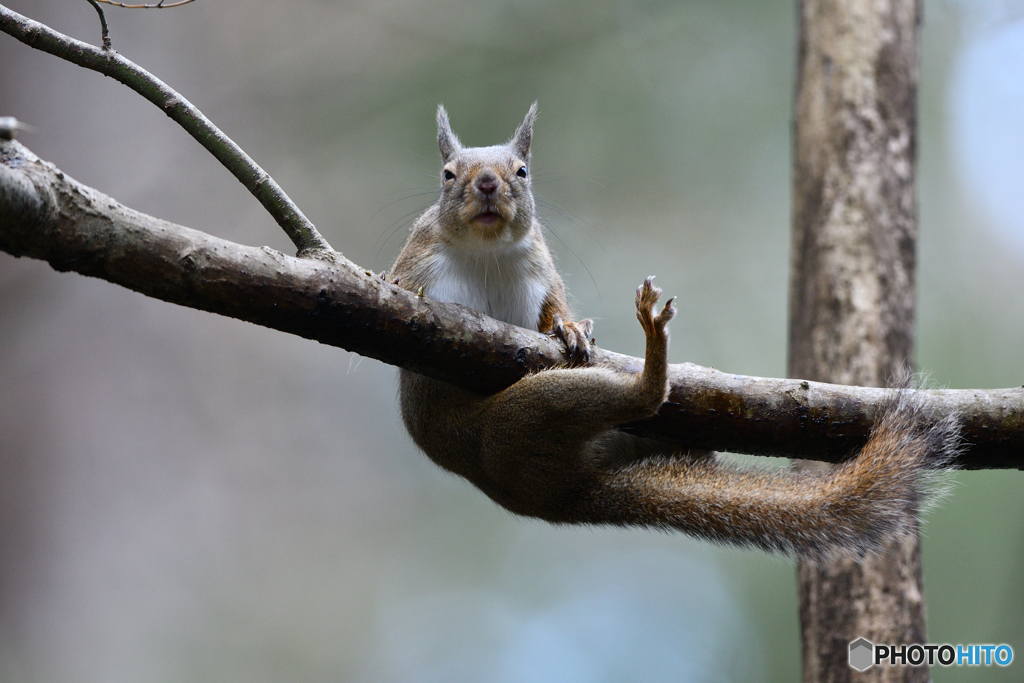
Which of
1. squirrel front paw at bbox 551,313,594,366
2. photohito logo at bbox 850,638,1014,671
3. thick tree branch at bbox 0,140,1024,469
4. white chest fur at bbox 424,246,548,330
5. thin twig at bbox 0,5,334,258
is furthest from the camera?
photohito logo at bbox 850,638,1014,671

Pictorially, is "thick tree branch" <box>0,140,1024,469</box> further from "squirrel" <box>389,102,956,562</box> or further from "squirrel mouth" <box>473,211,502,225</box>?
"squirrel mouth" <box>473,211,502,225</box>

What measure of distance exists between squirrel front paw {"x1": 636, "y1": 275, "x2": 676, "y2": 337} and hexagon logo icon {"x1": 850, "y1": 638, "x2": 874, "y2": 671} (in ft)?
6.76

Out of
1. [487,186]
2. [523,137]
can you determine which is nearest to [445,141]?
[523,137]

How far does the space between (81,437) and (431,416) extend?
4254 mm

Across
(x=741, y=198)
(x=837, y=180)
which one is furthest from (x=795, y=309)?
(x=741, y=198)

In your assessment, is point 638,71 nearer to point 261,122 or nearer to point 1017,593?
point 261,122

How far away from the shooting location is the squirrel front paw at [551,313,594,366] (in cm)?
252

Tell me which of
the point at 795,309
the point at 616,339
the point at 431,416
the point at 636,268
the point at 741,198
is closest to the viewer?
the point at 431,416

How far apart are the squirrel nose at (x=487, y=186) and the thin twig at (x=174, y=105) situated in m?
0.88

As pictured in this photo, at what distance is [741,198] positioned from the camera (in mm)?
8078

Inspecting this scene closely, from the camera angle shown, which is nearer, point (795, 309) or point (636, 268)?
point (795, 309)

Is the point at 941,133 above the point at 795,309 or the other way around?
above

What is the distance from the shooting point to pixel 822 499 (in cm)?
226

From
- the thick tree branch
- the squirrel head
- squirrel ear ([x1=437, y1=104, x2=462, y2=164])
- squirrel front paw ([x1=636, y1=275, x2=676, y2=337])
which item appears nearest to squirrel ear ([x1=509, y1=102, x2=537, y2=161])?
the squirrel head
